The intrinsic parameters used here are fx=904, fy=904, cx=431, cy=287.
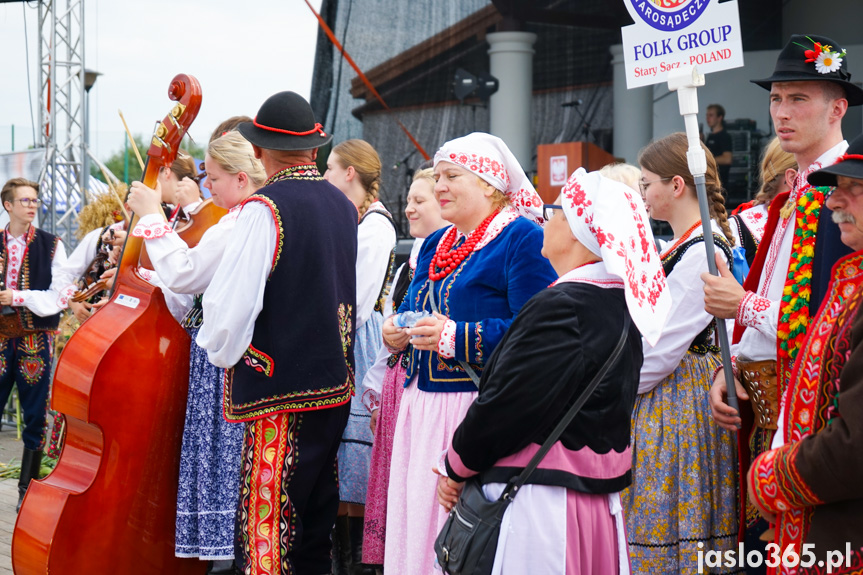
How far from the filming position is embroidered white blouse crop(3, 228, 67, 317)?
5.50m

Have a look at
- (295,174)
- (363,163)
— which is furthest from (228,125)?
(295,174)

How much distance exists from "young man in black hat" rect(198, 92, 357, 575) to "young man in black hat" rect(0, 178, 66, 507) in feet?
9.92

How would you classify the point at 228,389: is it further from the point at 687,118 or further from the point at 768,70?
the point at 768,70

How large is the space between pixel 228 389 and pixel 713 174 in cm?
177

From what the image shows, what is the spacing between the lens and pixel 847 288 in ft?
5.89

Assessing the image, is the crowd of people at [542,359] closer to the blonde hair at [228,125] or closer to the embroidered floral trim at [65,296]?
the blonde hair at [228,125]

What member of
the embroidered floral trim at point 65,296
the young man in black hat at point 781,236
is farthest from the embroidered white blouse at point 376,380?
the embroidered floral trim at point 65,296

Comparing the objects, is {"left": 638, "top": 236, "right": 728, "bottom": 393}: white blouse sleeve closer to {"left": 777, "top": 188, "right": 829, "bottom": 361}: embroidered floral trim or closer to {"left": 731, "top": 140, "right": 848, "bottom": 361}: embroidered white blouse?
{"left": 731, "top": 140, "right": 848, "bottom": 361}: embroidered white blouse

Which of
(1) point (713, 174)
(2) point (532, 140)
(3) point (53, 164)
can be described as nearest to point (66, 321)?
(3) point (53, 164)

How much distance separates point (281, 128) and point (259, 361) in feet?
2.51

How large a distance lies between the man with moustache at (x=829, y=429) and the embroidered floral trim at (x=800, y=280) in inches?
13.9

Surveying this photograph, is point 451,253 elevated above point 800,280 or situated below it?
above

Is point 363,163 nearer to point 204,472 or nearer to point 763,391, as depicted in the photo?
point 204,472

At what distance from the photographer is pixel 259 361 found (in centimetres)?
276
